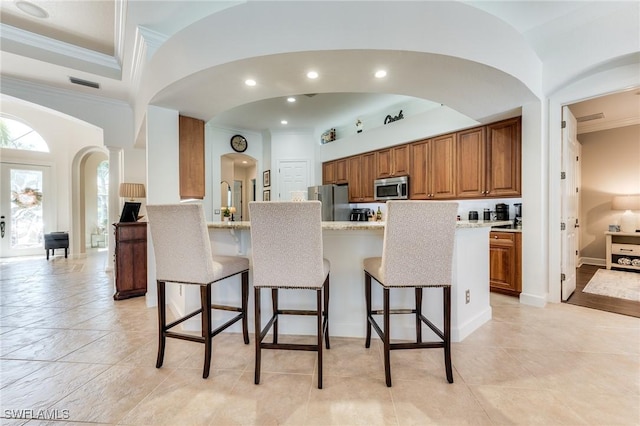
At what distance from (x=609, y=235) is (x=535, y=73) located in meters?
3.75

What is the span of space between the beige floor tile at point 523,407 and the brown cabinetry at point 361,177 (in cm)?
378

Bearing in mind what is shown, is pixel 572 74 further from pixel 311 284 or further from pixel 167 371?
pixel 167 371

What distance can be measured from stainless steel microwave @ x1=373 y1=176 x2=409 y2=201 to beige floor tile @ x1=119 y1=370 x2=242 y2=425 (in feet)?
11.9

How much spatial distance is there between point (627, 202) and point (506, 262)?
334cm

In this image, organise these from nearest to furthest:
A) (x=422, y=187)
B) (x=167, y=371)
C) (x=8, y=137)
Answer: (x=167, y=371) < (x=422, y=187) < (x=8, y=137)

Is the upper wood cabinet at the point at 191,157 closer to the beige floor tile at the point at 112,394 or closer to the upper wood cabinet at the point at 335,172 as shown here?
the beige floor tile at the point at 112,394

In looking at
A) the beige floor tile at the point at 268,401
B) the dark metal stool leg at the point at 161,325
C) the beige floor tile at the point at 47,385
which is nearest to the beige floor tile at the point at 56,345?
the beige floor tile at the point at 47,385

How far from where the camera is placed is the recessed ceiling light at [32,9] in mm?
2551

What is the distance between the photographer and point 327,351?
79.0 inches

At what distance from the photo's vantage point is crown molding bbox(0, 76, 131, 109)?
140 inches

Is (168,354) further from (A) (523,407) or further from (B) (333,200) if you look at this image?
(B) (333,200)

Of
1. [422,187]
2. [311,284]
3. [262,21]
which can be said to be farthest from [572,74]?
[311,284]

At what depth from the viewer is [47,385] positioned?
1644 millimetres

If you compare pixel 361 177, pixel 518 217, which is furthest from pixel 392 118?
pixel 518 217
